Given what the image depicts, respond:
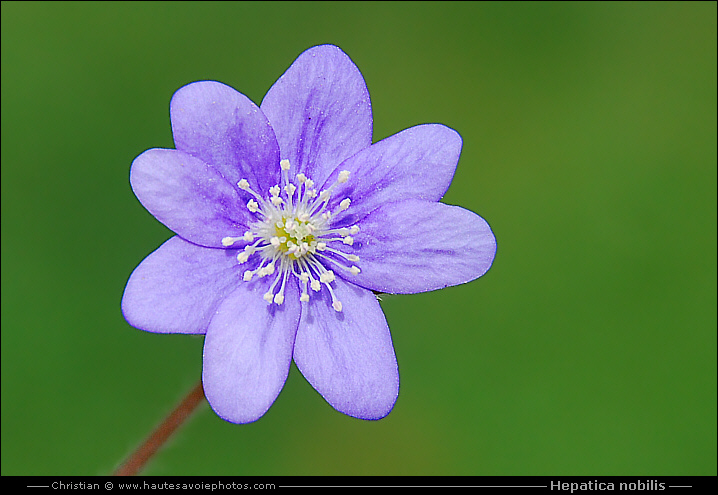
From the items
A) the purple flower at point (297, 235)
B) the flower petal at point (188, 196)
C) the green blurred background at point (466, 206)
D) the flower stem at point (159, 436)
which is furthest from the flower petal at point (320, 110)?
the green blurred background at point (466, 206)

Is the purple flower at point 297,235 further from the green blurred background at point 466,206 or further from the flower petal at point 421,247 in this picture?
the green blurred background at point 466,206

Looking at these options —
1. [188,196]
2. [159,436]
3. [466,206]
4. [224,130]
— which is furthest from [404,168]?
[466,206]

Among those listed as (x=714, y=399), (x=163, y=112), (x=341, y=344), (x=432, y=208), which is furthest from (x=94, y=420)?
(x=714, y=399)

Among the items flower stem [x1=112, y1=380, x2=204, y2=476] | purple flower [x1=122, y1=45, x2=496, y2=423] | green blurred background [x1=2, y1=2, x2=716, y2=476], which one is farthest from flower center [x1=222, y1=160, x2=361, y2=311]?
green blurred background [x1=2, y1=2, x2=716, y2=476]

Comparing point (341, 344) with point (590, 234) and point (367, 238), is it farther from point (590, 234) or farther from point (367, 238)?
point (590, 234)

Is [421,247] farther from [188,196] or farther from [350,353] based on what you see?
[188,196]

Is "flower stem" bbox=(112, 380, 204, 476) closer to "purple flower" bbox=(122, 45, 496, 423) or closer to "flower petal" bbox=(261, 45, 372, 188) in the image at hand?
"purple flower" bbox=(122, 45, 496, 423)
